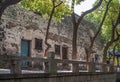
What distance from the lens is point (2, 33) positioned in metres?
18.0

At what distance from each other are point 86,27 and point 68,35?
18.1ft

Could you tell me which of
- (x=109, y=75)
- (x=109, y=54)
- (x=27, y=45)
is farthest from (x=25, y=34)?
(x=109, y=54)

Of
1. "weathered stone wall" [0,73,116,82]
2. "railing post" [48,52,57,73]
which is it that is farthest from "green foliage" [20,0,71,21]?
"railing post" [48,52,57,73]

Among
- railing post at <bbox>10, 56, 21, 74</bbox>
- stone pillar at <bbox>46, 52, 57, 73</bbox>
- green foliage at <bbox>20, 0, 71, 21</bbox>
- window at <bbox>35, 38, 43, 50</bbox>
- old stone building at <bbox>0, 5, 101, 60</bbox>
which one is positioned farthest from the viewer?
window at <bbox>35, 38, 43, 50</bbox>

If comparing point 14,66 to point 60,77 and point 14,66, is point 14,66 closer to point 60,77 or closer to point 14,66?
point 14,66

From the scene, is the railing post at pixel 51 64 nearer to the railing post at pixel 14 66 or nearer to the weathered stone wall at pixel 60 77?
the weathered stone wall at pixel 60 77

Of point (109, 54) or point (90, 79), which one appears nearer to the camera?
point (90, 79)

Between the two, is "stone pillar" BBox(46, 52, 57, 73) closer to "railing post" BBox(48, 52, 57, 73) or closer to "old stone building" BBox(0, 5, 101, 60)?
"railing post" BBox(48, 52, 57, 73)

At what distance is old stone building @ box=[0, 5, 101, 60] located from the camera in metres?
18.7

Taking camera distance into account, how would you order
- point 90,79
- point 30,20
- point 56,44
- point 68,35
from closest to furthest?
point 90,79 → point 30,20 → point 56,44 → point 68,35

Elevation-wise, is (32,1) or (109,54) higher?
(32,1)

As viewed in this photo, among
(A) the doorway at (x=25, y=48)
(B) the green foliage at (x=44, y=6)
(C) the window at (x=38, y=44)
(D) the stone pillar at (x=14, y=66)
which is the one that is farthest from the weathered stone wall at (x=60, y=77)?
(C) the window at (x=38, y=44)

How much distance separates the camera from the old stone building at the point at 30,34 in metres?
18.7

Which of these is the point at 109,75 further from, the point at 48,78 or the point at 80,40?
the point at 48,78
